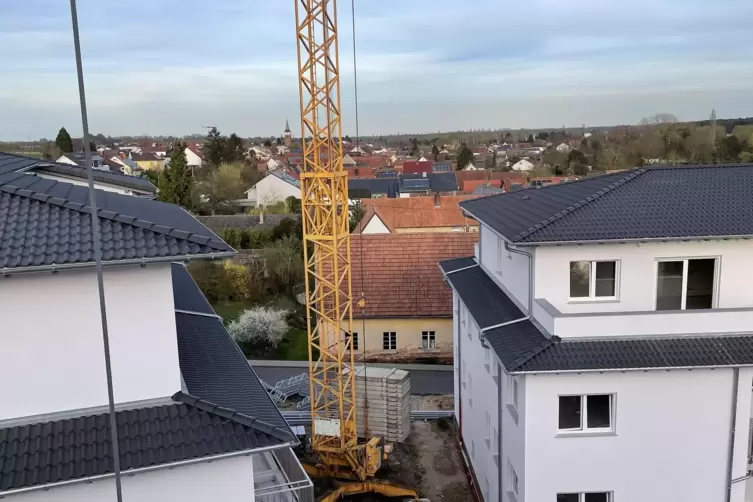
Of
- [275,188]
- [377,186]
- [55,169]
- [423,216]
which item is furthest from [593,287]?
[377,186]

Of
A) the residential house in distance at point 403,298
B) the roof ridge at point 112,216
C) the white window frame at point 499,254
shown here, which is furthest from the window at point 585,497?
the residential house in distance at point 403,298

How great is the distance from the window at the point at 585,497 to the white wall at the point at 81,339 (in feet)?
24.8

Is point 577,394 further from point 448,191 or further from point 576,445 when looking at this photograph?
point 448,191

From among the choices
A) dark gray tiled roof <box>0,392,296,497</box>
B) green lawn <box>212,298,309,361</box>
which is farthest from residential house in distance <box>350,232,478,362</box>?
dark gray tiled roof <box>0,392,296,497</box>

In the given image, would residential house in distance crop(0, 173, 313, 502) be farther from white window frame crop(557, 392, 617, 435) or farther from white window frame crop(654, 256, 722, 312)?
white window frame crop(654, 256, 722, 312)

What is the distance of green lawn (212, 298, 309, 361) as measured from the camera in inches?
1136

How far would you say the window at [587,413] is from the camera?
11.3 metres

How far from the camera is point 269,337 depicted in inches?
1138

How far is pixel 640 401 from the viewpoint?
1122cm

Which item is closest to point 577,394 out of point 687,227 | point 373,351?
point 687,227

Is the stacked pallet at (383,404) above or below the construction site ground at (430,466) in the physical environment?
above

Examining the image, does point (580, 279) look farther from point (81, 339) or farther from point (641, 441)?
point (81, 339)

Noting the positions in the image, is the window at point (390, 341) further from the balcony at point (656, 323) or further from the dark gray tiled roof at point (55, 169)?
the balcony at point (656, 323)

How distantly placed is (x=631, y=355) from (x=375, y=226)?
29035 millimetres
